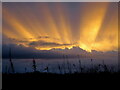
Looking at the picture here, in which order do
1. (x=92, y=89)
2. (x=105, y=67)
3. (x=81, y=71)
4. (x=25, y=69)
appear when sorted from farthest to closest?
(x=25, y=69) < (x=81, y=71) < (x=105, y=67) < (x=92, y=89)

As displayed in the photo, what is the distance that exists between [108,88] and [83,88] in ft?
Result: 9.06

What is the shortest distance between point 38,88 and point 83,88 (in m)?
5.12

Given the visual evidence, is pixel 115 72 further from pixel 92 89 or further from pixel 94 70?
pixel 92 89

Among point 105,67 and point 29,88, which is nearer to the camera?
point 29,88

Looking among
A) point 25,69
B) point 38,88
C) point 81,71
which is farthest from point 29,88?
point 25,69

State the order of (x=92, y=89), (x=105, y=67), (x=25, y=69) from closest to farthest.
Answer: (x=92, y=89)
(x=105, y=67)
(x=25, y=69)

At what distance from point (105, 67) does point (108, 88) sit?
766 inches

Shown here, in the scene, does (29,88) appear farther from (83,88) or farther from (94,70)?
(94,70)

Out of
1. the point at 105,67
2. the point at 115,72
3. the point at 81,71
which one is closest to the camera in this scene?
the point at 115,72

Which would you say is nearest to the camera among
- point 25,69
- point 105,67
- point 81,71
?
point 105,67

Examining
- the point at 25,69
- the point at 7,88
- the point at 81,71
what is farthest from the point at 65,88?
the point at 25,69

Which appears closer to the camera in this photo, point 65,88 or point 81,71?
point 65,88

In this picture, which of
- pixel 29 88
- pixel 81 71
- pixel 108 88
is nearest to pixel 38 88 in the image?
pixel 29 88

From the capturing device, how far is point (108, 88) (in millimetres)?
25094
